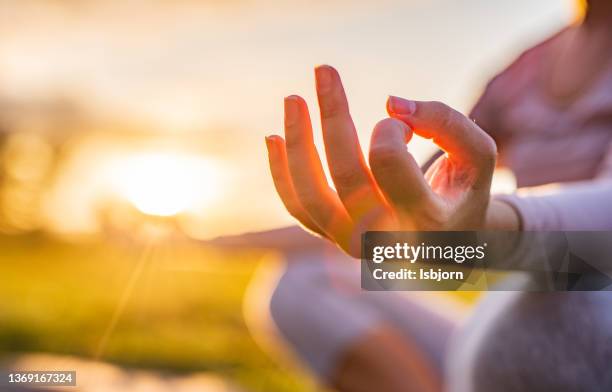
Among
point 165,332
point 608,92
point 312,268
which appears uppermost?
point 608,92

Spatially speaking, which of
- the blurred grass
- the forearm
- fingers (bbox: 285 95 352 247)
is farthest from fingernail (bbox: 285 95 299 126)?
the blurred grass

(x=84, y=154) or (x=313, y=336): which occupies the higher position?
(x=84, y=154)

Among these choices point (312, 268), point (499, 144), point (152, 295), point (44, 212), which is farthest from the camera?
point (152, 295)

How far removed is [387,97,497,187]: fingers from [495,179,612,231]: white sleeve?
0.18ft

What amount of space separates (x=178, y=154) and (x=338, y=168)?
21.2 inches

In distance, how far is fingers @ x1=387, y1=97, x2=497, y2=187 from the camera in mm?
368

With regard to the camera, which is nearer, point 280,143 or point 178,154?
point 280,143

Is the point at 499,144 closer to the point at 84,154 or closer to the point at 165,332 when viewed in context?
the point at 84,154

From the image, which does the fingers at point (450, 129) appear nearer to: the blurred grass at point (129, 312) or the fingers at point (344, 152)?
the fingers at point (344, 152)

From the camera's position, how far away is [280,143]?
0.43 meters

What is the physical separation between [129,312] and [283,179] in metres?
1.47

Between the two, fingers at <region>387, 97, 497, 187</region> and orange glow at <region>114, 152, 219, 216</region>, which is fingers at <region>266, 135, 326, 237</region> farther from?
orange glow at <region>114, 152, 219, 216</region>

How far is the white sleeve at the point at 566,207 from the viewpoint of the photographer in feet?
1.35

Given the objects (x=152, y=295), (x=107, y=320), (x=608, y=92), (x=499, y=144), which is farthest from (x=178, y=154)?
(x=152, y=295)
